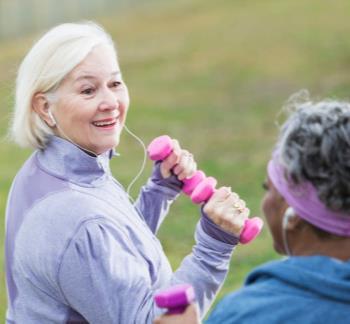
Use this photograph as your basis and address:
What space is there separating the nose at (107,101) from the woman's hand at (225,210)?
499mm

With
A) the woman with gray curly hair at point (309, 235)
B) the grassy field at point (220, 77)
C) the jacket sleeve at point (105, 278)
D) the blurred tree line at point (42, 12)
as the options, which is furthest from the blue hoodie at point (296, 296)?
the blurred tree line at point (42, 12)

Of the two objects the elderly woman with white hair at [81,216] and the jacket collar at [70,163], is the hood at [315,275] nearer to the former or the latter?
the elderly woman with white hair at [81,216]

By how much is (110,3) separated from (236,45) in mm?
7382

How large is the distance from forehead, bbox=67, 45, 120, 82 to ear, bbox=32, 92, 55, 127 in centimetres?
12

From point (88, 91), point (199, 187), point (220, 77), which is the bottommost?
point (220, 77)

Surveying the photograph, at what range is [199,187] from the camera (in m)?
Answer: 4.09

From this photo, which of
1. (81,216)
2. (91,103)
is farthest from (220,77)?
(81,216)

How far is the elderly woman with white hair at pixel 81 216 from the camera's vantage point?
12.7 feet

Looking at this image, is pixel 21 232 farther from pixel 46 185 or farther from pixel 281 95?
pixel 281 95

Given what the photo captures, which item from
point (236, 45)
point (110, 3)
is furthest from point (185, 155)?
point (110, 3)

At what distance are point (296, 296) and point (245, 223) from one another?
0.88 metres

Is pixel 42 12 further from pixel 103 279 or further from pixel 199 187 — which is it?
pixel 103 279

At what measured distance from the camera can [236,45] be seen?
2041cm

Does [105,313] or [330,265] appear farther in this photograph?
[105,313]
